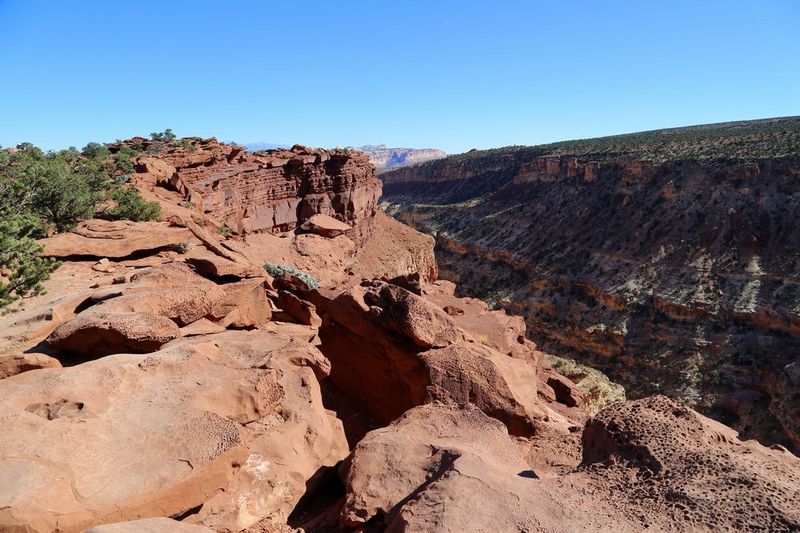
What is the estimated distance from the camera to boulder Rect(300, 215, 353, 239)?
2802 centimetres

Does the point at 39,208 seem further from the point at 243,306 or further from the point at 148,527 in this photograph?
the point at 148,527

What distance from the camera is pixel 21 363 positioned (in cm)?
706

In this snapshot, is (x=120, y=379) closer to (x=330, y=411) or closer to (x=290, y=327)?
(x=330, y=411)

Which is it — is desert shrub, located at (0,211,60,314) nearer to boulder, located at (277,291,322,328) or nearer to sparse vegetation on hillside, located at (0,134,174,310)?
sparse vegetation on hillside, located at (0,134,174,310)

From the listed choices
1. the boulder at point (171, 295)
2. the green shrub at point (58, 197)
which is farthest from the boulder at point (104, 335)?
the green shrub at point (58, 197)

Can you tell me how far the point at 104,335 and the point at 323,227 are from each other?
20375 millimetres

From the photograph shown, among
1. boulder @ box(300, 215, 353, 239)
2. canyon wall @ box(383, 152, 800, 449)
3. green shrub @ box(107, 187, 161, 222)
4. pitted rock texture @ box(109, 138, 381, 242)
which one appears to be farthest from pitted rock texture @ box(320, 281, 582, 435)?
canyon wall @ box(383, 152, 800, 449)

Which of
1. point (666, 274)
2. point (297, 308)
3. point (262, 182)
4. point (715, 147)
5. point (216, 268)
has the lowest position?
point (666, 274)

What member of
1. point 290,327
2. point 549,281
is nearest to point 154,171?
point 290,327

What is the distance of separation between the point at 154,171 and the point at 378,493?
2316cm

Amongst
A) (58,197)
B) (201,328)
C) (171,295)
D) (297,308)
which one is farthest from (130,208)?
(201,328)

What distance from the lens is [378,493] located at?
542 cm

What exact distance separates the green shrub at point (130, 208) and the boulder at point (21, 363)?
1122cm

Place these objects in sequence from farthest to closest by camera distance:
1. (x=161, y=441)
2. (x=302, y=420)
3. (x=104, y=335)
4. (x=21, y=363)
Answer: (x=104, y=335)
(x=302, y=420)
(x=21, y=363)
(x=161, y=441)
